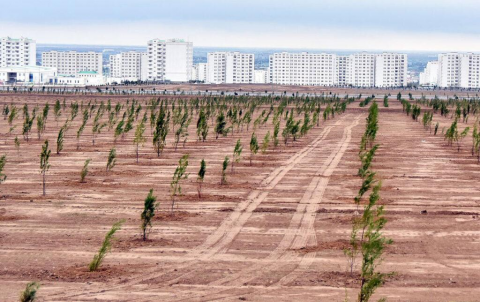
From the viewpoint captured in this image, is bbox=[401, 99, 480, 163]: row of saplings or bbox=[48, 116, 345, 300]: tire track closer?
bbox=[48, 116, 345, 300]: tire track

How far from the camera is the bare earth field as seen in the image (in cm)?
1349

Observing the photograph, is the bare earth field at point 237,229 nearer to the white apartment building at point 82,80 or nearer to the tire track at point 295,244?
the tire track at point 295,244

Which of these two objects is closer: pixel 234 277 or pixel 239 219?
pixel 234 277

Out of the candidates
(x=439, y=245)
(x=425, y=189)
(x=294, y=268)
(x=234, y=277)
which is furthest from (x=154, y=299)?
(x=425, y=189)

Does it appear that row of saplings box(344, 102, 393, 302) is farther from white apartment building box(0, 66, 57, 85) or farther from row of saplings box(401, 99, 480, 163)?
white apartment building box(0, 66, 57, 85)

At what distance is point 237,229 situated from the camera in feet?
59.9

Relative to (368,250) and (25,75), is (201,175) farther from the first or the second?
(25,75)

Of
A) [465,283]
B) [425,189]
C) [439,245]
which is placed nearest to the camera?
[465,283]

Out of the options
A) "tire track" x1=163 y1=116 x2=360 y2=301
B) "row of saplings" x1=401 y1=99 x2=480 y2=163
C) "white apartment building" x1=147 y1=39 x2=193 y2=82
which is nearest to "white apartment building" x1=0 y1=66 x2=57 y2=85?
"white apartment building" x1=147 y1=39 x2=193 y2=82

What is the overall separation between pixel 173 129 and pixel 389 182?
24.1 meters

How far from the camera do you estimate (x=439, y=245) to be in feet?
55.6

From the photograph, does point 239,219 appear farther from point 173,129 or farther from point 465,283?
point 173,129

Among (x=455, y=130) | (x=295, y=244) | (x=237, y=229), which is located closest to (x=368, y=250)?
(x=295, y=244)

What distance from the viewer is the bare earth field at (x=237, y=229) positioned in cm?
1349
